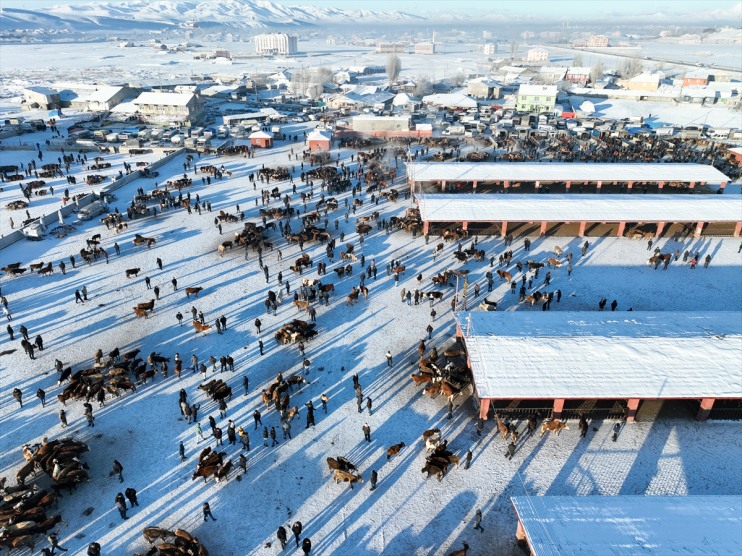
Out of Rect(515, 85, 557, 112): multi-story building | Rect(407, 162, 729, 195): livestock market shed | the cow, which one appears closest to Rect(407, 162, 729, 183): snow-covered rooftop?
Rect(407, 162, 729, 195): livestock market shed

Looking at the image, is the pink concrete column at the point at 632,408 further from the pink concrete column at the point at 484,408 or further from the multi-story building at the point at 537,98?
the multi-story building at the point at 537,98

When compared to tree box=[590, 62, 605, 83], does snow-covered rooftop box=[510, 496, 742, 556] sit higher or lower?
lower

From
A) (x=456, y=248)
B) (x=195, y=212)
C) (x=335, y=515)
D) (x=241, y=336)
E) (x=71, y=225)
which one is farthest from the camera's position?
(x=195, y=212)

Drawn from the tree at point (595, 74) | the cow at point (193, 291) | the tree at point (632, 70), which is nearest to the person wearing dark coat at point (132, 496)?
the cow at point (193, 291)

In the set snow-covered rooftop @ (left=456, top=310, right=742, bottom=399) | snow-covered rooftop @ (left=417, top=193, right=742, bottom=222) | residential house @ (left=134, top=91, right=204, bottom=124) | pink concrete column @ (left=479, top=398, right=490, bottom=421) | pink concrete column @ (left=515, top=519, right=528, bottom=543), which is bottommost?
pink concrete column @ (left=515, top=519, right=528, bottom=543)

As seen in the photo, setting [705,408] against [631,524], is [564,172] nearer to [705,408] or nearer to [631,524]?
[705,408]

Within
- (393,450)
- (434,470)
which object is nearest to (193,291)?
(393,450)

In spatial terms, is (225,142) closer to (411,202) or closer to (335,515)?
(411,202)

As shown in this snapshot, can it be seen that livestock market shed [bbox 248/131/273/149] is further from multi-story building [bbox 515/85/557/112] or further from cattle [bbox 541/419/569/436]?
cattle [bbox 541/419/569/436]

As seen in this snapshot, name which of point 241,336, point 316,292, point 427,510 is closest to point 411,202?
point 316,292
